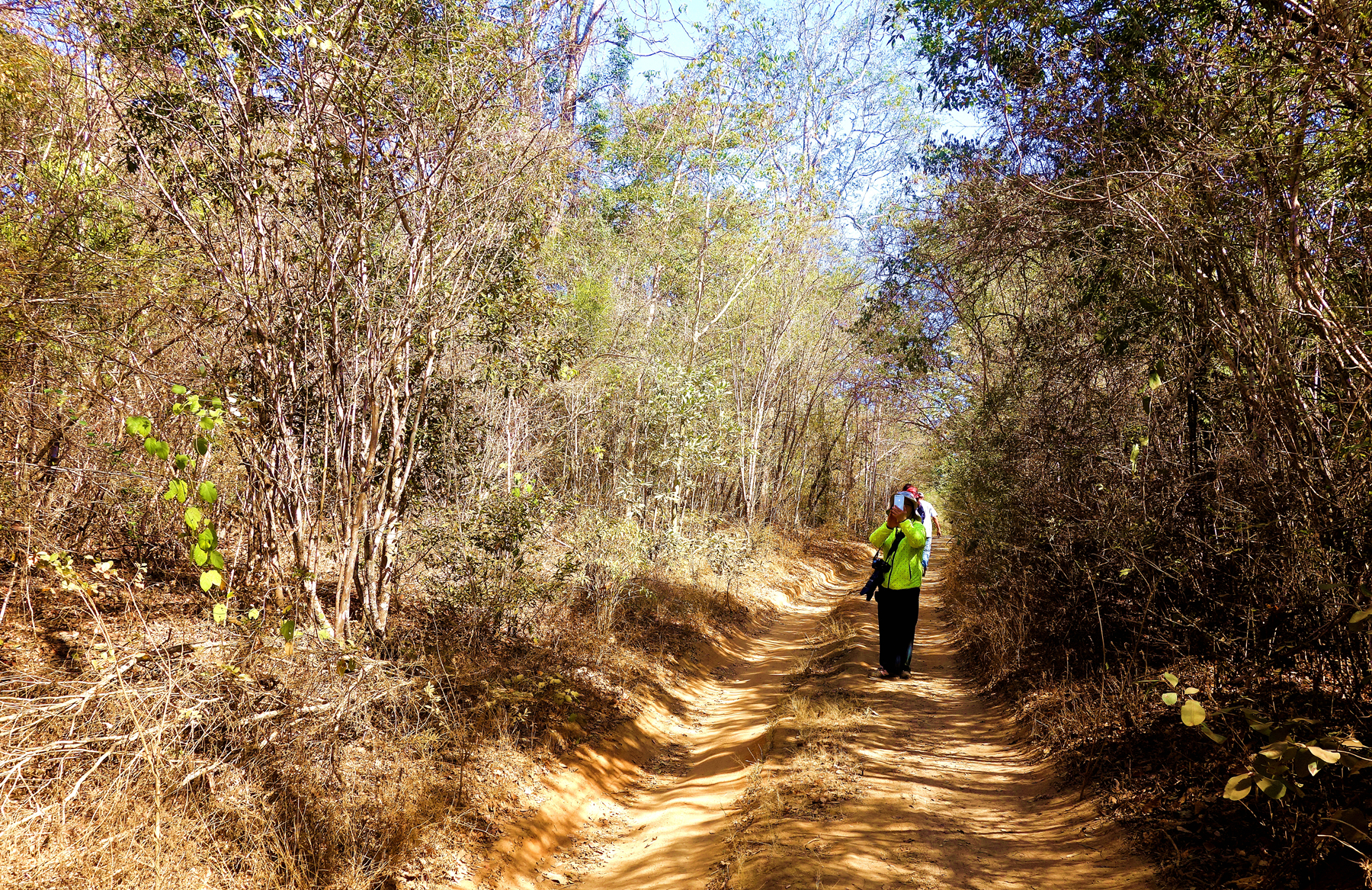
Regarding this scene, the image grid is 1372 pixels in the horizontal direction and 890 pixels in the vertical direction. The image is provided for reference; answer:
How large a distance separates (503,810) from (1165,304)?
6.36 meters

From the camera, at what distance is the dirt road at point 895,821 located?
418cm

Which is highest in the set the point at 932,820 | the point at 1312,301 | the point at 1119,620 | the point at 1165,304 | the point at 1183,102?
the point at 1183,102

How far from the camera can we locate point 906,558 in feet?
25.4

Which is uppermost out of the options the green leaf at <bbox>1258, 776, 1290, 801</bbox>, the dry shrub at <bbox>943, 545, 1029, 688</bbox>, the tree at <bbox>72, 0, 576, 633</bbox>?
the tree at <bbox>72, 0, 576, 633</bbox>

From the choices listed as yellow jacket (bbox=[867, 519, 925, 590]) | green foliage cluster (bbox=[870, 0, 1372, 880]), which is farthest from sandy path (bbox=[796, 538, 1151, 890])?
yellow jacket (bbox=[867, 519, 925, 590])

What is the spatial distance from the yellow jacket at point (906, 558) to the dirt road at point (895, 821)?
3.80 ft

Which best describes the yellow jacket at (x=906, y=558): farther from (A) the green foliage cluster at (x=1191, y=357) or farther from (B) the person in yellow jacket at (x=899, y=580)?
(A) the green foliage cluster at (x=1191, y=357)

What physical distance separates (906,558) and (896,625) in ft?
2.98

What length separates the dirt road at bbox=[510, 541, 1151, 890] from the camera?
4.18 metres

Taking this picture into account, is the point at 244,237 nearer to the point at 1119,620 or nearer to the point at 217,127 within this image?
the point at 217,127

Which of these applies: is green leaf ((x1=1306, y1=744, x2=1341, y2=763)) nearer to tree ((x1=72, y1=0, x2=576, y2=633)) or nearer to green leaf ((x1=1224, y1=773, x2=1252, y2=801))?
green leaf ((x1=1224, y1=773, x2=1252, y2=801))

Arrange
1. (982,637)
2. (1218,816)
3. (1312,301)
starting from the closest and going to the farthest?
1. (1312,301)
2. (1218,816)
3. (982,637)

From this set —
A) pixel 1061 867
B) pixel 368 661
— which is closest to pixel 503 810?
pixel 368 661

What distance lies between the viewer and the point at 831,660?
30.5 ft
